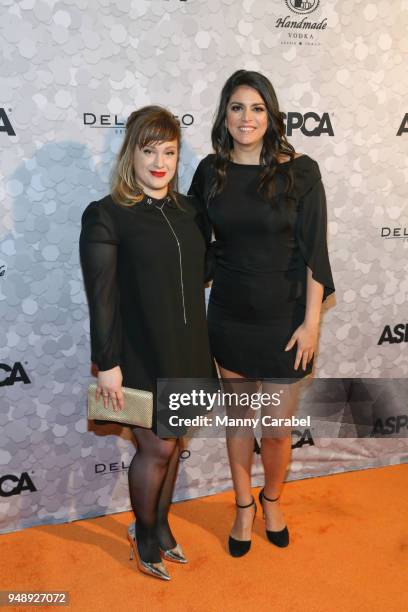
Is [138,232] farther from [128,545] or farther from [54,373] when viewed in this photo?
[128,545]

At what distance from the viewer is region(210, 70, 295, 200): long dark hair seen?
7.22 feet

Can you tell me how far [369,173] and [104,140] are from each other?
1.31 metres

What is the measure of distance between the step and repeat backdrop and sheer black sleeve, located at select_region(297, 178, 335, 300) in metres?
0.63

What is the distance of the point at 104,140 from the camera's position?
2502mm

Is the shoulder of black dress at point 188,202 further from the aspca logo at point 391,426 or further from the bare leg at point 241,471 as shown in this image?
the aspca logo at point 391,426

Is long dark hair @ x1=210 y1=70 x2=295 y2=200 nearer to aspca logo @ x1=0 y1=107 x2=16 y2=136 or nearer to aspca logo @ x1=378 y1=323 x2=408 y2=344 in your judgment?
aspca logo @ x1=0 y1=107 x2=16 y2=136

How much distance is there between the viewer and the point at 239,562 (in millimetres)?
2520

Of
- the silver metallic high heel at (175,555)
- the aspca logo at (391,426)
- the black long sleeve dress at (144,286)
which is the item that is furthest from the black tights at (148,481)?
the aspca logo at (391,426)

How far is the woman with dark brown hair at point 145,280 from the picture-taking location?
6.72 ft

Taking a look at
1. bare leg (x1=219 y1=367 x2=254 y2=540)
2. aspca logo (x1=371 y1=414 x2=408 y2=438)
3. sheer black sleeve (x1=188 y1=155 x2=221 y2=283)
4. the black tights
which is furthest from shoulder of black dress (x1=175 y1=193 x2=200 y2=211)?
aspca logo (x1=371 y1=414 x2=408 y2=438)

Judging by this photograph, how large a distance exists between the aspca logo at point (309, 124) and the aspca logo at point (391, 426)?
1.57 meters

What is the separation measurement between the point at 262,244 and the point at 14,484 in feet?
5.14

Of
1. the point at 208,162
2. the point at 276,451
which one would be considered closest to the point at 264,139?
the point at 208,162

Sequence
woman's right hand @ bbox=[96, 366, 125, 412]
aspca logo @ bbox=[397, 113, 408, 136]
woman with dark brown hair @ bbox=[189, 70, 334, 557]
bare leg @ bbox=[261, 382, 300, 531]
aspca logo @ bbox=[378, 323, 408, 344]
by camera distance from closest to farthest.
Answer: woman's right hand @ bbox=[96, 366, 125, 412] < woman with dark brown hair @ bbox=[189, 70, 334, 557] < bare leg @ bbox=[261, 382, 300, 531] < aspca logo @ bbox=[397, 113, 408, 136] < aspca logo @ bbox=[378, 323, 408, 344]
